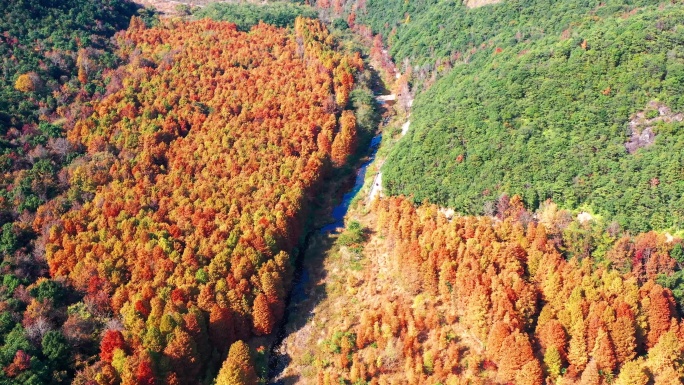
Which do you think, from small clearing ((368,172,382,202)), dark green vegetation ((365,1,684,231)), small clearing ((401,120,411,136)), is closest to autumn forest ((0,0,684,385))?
dark green vegetation ((365,1,684,231))

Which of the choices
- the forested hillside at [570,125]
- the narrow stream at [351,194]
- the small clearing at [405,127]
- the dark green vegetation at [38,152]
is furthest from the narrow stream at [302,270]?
the dark green vegetation at [38,152]

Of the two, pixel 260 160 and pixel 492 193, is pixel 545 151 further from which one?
pixel 260 160

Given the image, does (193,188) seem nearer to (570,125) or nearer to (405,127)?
(405,127)

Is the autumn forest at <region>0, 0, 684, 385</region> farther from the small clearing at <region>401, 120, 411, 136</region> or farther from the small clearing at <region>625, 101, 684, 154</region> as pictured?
the small clearing at <region>401, 120, 411, 136</region>

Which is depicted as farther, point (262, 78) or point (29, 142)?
point (262, 78)

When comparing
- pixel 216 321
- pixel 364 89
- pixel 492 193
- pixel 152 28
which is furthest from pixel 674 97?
pixel 152 28

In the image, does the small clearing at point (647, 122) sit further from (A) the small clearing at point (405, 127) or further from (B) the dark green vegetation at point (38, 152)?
(B) the dark green vegetation at point (38, 152)

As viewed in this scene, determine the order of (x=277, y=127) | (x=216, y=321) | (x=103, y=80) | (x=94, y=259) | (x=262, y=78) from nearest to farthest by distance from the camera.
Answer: (x=216, y=321) → (x=94, y=259) → (x=277, y=127) → (x=103, y=80) → (x=262, y=78)
